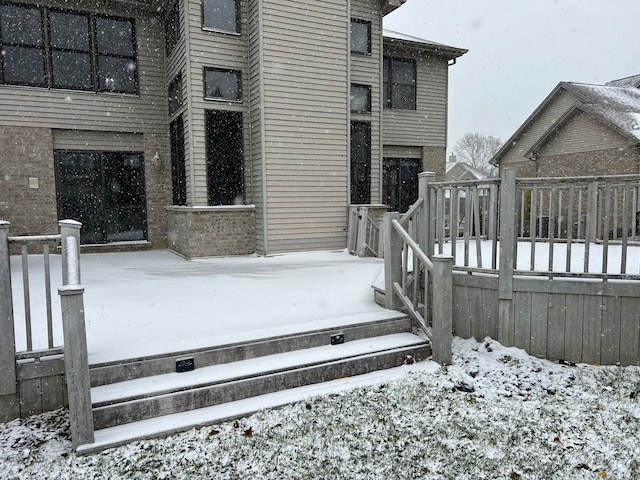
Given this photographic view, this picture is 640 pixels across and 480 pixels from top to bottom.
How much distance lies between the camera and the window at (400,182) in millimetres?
12766

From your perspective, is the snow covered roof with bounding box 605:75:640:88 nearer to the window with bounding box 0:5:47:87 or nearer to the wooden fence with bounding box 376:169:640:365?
the wooden fence with bounding box 376:169:640:365

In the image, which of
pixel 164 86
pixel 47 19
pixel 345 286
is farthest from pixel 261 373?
pixel 47 19

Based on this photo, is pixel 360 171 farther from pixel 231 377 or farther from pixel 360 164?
pixel 231 377

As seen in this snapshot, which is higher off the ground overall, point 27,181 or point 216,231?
point 27,181

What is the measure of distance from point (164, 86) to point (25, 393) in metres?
8.66

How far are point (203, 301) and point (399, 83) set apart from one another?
10057 mm

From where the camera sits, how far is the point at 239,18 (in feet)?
28.9

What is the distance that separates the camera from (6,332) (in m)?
3.04

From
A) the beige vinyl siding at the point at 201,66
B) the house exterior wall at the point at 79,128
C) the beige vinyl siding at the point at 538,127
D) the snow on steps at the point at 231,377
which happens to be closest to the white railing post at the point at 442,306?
the snow on steps at the point at 231,377

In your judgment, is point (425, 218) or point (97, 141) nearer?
point (425, 218)

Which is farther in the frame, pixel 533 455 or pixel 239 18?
pixel 239 18

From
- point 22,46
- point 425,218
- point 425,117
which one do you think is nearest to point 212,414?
point 425,218

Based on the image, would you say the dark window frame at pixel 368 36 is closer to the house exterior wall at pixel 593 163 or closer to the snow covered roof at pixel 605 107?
the snow covered roof at pixel 605 107

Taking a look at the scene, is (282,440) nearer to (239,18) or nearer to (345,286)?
(345,286)
